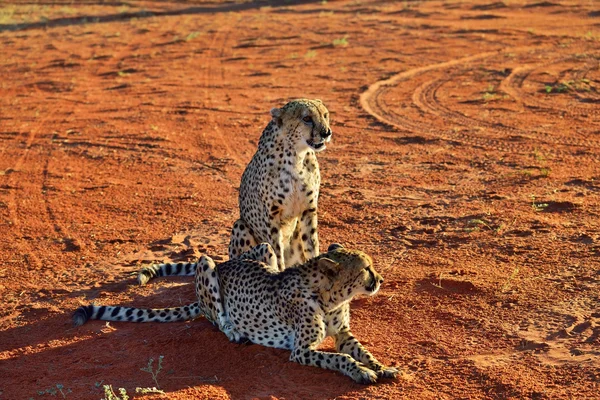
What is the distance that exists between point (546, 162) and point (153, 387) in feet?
24.0

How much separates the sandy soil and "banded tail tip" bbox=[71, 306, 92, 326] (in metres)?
0.09

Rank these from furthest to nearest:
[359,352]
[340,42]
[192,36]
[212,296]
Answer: [192,36] → [340,42] → [212,296] → [359,352]

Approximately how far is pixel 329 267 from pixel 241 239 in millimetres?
1793

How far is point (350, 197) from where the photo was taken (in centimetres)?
1102

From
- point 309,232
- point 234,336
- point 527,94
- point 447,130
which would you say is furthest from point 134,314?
point 527,94

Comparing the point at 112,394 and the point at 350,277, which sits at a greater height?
the point at 350,277

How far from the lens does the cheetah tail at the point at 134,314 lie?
7605mm

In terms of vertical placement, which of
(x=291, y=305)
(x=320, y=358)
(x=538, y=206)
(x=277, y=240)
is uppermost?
(x=277, y=240)

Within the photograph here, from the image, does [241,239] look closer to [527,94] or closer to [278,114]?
[278,114]

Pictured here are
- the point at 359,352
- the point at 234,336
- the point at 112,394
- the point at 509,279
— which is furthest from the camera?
the point at 509,279

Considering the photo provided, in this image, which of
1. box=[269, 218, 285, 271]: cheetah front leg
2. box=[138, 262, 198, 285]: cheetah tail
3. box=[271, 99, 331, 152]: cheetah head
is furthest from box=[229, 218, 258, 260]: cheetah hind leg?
box=[271, 99, 331, 152]: cheetah head

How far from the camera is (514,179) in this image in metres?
11.3

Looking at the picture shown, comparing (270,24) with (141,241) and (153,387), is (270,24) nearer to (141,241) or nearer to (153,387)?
(141,241)

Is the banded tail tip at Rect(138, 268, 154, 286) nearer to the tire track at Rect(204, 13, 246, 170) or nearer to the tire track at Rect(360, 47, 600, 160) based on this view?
the tire track at Rect(204, 13, 246, 170)
